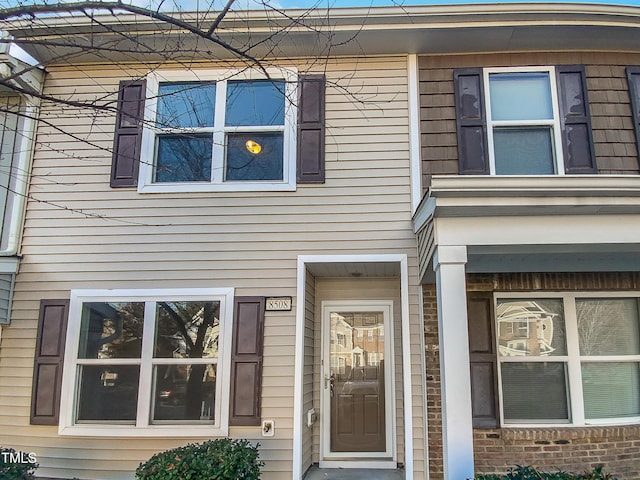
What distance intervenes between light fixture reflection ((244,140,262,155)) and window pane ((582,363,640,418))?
13.8 ft

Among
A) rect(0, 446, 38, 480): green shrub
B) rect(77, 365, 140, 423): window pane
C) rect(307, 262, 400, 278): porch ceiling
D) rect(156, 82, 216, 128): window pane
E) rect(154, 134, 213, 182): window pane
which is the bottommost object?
rect(0, 446, 38, 480): green shrub

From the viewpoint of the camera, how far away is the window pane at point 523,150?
17.3 feet

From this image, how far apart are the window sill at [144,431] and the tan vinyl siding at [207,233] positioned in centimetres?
8

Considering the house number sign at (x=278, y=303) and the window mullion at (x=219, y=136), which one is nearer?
the house number sign at (x=278, y=303)

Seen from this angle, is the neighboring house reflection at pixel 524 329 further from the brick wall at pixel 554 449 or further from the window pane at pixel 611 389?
the brick wall at pixel 554 449

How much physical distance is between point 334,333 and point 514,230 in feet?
8.84

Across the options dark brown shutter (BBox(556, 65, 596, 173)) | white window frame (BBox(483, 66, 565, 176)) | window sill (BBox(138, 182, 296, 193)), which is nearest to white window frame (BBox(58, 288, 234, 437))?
window sill (BBox(138, 182, 296, 193))

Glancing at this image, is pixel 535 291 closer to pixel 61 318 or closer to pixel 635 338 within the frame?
pixel 635 338

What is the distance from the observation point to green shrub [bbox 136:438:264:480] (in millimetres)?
3838

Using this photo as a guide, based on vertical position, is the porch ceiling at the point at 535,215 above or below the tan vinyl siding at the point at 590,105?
below

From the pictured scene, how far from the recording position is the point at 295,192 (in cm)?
529

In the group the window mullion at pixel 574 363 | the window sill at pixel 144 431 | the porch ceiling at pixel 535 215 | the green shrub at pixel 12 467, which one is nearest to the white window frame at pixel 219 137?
the porch ceiling at pixel 535 215

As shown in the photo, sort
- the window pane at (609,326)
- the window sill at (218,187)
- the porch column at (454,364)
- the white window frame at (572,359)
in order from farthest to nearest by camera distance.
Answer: the window sill at (218,187)
the window pane at (609,326)
the white window frame at (572,359)
the porch column at (454,364)

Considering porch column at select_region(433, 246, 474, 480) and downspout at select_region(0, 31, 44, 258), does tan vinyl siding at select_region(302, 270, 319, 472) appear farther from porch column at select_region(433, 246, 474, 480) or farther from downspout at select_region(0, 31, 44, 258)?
downspout at select_region(0, 31, 44, 258)
